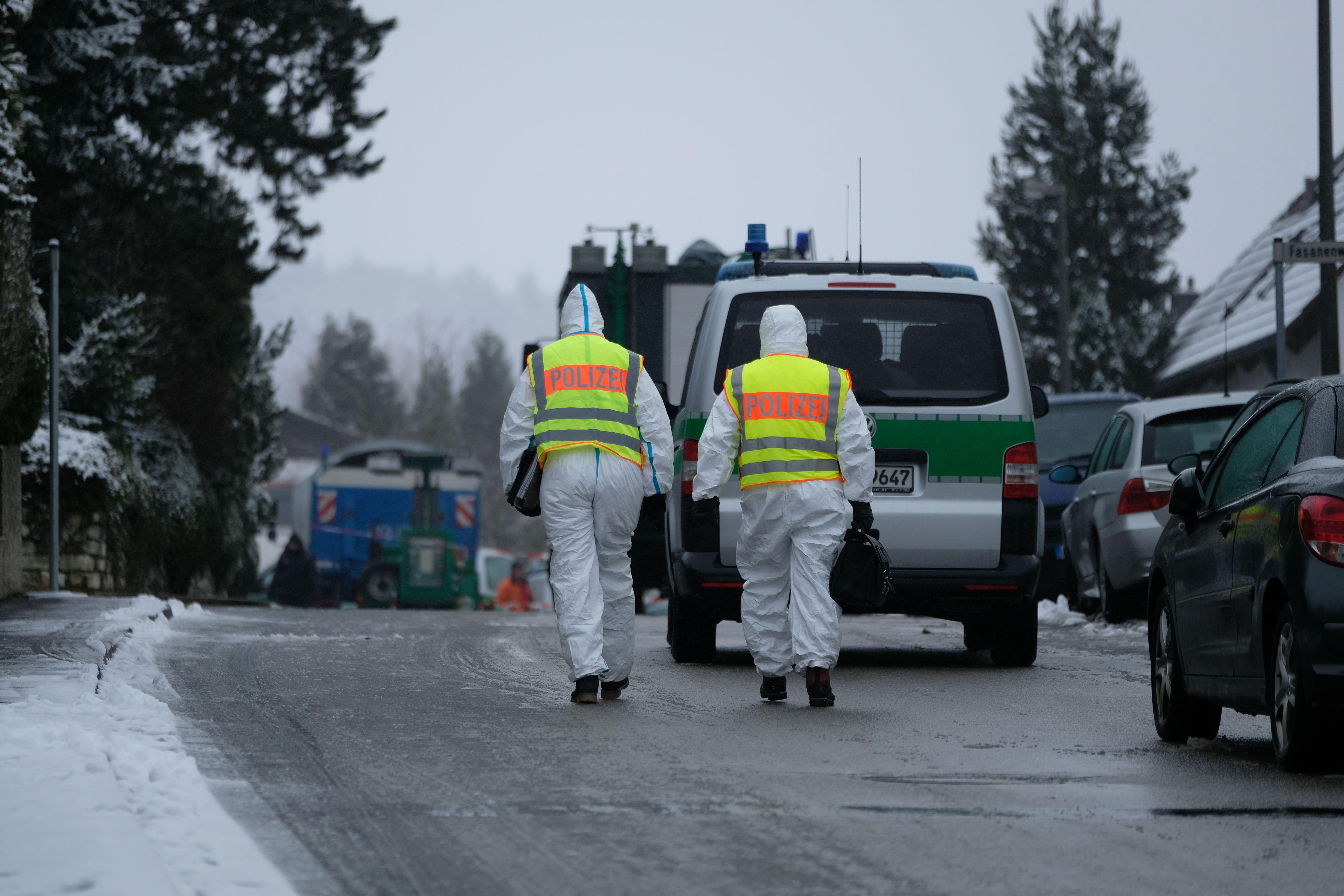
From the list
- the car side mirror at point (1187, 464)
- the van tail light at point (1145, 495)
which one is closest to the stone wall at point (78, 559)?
the van tail light at point (1145, 495)

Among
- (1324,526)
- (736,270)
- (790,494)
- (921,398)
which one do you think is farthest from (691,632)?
(1324,526)

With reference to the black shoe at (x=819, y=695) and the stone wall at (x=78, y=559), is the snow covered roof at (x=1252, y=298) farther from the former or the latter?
the black shoe at (x=819, y=695)

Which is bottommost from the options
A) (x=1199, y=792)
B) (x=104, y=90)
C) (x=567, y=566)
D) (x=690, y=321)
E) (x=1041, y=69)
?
(x=1199, y=792)

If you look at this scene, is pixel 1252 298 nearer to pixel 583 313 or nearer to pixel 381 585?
pixel 381 585

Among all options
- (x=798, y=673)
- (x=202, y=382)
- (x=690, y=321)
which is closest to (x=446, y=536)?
(x=202, y=382)

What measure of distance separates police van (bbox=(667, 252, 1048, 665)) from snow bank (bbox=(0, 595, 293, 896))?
351 centimetres

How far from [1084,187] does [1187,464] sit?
157ft

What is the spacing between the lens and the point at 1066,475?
1525 centimetres

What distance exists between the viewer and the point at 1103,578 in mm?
15203

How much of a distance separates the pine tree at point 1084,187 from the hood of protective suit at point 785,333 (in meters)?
45.2

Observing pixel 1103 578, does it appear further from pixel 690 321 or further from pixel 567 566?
pixel 567 566

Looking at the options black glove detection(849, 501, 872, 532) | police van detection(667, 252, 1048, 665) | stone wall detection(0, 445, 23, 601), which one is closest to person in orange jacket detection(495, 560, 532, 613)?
stone wall detection(0, 445, 23, 601)

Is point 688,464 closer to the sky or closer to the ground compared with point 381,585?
closer to the sky

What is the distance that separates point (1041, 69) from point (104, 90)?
117ft
